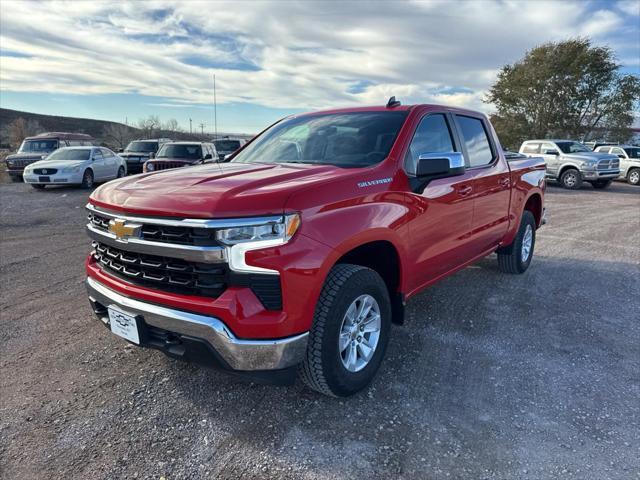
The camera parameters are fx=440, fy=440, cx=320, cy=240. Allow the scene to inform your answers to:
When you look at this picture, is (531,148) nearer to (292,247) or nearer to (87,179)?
(87,179)

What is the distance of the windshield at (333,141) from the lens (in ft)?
11.1

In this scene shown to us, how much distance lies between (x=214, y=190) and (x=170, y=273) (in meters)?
0.54

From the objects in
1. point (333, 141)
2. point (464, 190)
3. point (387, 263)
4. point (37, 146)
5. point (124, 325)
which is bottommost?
point (37, 146)

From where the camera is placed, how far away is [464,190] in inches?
157

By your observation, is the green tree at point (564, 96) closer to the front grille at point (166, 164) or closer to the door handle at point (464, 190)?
the front grille at point (166, 164)

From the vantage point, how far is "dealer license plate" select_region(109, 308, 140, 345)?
2.61 m

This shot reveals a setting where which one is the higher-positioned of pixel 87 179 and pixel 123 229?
pixel 123 229

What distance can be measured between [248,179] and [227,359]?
1112 mm

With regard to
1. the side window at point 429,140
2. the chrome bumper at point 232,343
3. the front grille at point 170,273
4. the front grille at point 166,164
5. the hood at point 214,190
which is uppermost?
the side window at point 429,140

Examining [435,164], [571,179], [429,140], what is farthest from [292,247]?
[571,179]

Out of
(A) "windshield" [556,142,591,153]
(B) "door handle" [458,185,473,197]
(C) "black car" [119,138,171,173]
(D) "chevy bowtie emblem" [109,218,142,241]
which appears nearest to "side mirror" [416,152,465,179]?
(B) "door handle" [458,185,473,197]

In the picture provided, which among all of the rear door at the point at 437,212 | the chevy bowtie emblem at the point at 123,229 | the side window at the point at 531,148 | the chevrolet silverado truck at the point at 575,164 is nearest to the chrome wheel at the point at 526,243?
the rear door at the point at 437,212

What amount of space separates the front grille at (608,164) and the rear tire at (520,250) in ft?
47.3

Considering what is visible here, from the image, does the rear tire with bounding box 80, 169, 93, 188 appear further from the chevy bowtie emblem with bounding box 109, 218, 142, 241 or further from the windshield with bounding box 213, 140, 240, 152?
the chevy bowtie emblem with bounding box 109, 218, 142, 241
